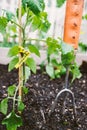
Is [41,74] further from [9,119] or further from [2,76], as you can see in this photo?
[9,119]

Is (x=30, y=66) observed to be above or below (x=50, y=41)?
below

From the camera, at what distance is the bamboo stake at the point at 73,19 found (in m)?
1.26

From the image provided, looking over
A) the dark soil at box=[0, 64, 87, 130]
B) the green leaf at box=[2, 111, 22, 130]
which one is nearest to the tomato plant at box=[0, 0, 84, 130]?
the green leaf at box=[2, 111, 22, 130]

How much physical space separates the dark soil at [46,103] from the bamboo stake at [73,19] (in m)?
0.37

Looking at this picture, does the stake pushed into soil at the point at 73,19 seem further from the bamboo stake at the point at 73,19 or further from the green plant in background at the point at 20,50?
the green plant in background at the point at 20,50

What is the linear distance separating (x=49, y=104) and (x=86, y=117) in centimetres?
20

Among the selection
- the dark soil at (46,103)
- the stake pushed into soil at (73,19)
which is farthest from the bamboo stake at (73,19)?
the dark soil at (46,103)

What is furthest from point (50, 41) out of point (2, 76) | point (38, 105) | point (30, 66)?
point (2, 76)

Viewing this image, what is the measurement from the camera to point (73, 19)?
1.28 meters

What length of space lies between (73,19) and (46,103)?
0.49 meters

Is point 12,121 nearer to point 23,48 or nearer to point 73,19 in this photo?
point 23,48

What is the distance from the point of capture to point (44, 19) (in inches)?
54.6

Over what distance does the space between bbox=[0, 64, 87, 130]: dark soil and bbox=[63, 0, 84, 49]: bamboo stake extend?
0.37 m

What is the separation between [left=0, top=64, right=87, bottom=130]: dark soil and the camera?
4.59ft
